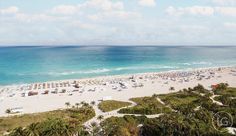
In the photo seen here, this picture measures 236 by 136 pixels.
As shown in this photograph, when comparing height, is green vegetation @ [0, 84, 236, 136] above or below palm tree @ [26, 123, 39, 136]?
below

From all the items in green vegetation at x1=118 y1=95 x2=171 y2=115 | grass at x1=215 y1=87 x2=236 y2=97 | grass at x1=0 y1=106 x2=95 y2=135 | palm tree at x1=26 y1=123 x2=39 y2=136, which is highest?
palm tree at x1=26 y1=123 x2=39 y2=136

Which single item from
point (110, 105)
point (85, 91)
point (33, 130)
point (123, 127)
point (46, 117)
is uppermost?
point (33, 130)

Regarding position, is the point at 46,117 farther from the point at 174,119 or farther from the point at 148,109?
the point at 174,119

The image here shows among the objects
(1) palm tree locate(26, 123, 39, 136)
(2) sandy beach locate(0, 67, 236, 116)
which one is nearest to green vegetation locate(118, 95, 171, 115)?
(2) sandy beach locate(0, 67, 236, 116)

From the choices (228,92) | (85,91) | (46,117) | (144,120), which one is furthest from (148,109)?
(228,92)

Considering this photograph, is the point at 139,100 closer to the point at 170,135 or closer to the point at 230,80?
the point at 170,135

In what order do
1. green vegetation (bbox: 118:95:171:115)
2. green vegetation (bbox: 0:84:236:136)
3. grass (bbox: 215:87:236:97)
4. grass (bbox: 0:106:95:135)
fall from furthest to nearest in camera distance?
grass (bbox: 215:87:236:97) → green vegetation (bbox: 118:95:171:115) → grass (bbox: 0:106:95:135) → green vegetation (bbox: 0:84:236:136)

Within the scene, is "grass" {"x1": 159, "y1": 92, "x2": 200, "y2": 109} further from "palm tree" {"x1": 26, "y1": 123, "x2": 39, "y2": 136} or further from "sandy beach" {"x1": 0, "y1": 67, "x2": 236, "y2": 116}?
"palm tree" {"x1": 26, "y1": 123, "x2": 39, "y2": 136}
